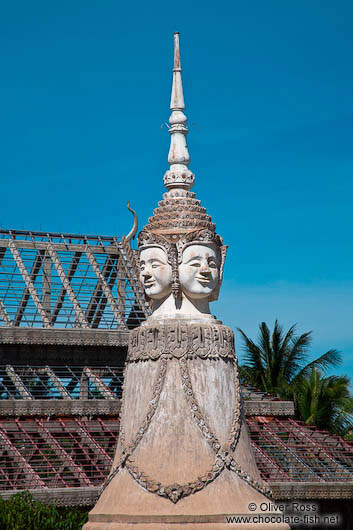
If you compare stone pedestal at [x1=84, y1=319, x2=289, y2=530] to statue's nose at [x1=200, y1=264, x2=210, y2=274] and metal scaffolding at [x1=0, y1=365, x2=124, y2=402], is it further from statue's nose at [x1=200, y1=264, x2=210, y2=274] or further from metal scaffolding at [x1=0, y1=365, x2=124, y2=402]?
metal scaffolding at [x1=0, y1=365, x2=124, y2=402]

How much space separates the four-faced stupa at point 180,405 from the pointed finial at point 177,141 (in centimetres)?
31

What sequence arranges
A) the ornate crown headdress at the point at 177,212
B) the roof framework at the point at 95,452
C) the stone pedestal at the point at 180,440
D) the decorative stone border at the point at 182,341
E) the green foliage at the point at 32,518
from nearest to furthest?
the stone pedestal at the point at 180,440
the decorative stone border at the point at 182,341
the ornate crown headdress at the point at 177,212
the green foliage at the point at 32,518
the roof framework at the point at 95,452

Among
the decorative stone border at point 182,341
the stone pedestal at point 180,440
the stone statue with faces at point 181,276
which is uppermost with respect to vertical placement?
the stone statue with faces at point 181,276

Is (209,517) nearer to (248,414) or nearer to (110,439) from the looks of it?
(110,439)

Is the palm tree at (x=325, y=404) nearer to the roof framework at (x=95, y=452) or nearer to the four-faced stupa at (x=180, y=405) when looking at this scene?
the roof framework at (x=95, y=452)

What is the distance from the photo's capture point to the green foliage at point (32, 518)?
64.4 ft

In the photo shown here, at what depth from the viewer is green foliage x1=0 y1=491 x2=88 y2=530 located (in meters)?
19.6

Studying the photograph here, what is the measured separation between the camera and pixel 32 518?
786 inches

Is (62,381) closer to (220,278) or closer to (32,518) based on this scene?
(32,518)

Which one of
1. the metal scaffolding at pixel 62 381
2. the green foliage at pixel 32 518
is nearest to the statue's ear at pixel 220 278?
the green foliage at pixel 32 518

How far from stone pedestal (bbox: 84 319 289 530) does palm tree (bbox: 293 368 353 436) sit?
93.0 feet

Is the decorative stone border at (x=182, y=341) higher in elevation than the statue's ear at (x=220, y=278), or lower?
lower

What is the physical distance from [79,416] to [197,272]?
54.0 ft

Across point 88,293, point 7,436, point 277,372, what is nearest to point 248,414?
point 7,436
